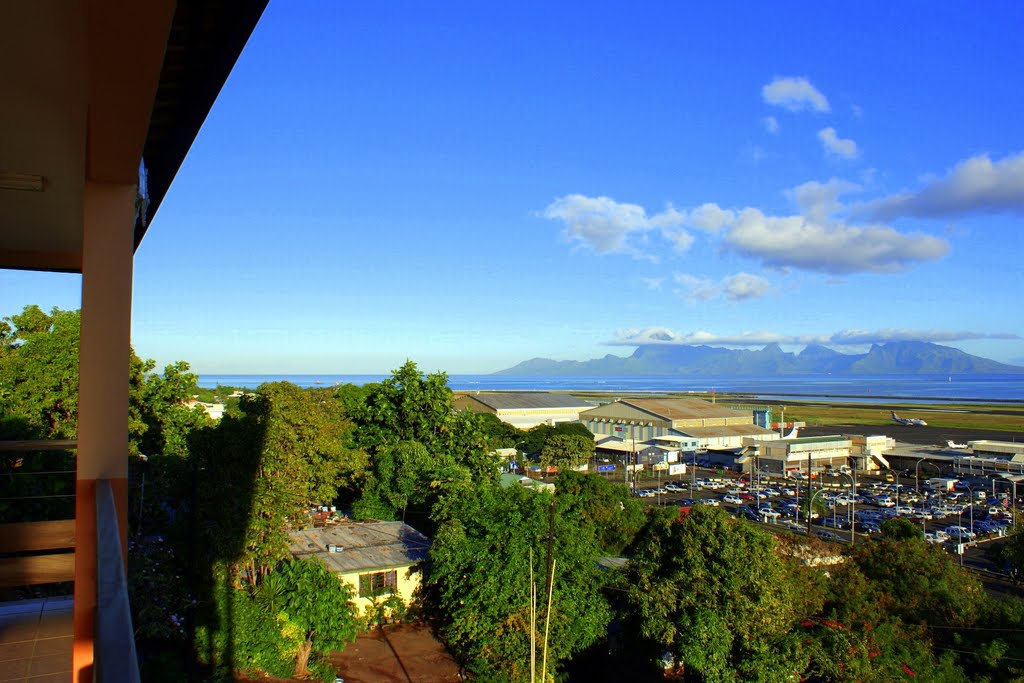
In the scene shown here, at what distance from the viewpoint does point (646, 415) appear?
46.7m

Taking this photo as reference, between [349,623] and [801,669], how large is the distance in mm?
6755

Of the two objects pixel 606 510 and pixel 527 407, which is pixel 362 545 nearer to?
pixel 606 510

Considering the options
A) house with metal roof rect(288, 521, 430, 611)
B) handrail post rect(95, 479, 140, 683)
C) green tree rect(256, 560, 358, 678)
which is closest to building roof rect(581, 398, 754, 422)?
house with metal roof rect(288, 521, 430, 611)

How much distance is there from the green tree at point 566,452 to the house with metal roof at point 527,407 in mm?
9661

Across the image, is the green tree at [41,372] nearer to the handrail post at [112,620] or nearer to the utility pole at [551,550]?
the utility pole at [551,550]

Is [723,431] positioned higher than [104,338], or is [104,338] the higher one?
[104,338]

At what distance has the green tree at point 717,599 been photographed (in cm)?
986

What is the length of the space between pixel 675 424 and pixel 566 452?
14.0 metres

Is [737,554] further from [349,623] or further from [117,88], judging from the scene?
[117,88]

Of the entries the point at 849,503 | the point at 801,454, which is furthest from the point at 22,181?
the point at 801,454

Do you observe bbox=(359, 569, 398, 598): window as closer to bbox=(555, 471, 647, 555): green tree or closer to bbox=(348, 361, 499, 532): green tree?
bbox=(348, 361, 499, 532): green tree

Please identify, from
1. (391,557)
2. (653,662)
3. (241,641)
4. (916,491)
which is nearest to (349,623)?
(241,641)

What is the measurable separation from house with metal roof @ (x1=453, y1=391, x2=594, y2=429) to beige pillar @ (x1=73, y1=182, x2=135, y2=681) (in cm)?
4189

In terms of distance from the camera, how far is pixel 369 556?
42.8ft
